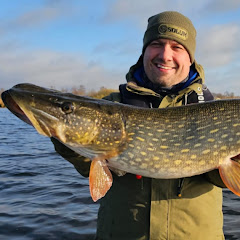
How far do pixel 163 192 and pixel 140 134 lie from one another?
45 cm

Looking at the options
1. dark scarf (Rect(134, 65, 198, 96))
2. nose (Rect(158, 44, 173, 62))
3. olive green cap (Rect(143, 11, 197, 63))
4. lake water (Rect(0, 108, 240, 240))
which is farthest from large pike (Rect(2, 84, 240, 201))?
lake water (Rect(0, 108, 240, 240))

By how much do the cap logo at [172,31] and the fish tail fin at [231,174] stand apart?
119 cm

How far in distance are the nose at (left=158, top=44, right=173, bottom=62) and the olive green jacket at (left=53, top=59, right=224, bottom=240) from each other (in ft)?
3.28

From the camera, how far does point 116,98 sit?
2.69 metres

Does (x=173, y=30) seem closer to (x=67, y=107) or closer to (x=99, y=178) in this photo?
(x=67, y=107)

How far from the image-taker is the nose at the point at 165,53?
104 inches

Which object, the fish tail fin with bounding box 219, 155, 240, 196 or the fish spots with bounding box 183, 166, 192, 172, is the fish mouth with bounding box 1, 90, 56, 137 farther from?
the fish tail fin with bounding box 219, 155, 240, 196

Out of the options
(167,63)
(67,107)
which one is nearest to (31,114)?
(67,107)

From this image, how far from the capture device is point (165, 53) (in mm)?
2664

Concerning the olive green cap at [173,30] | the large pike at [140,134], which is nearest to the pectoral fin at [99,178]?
the large pike at [140,134]

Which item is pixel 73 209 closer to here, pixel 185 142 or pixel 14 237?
pixel 14 237

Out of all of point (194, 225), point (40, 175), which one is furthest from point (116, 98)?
point (40, 175)

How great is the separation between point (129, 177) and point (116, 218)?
0.32 metres

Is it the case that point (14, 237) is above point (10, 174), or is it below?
below
